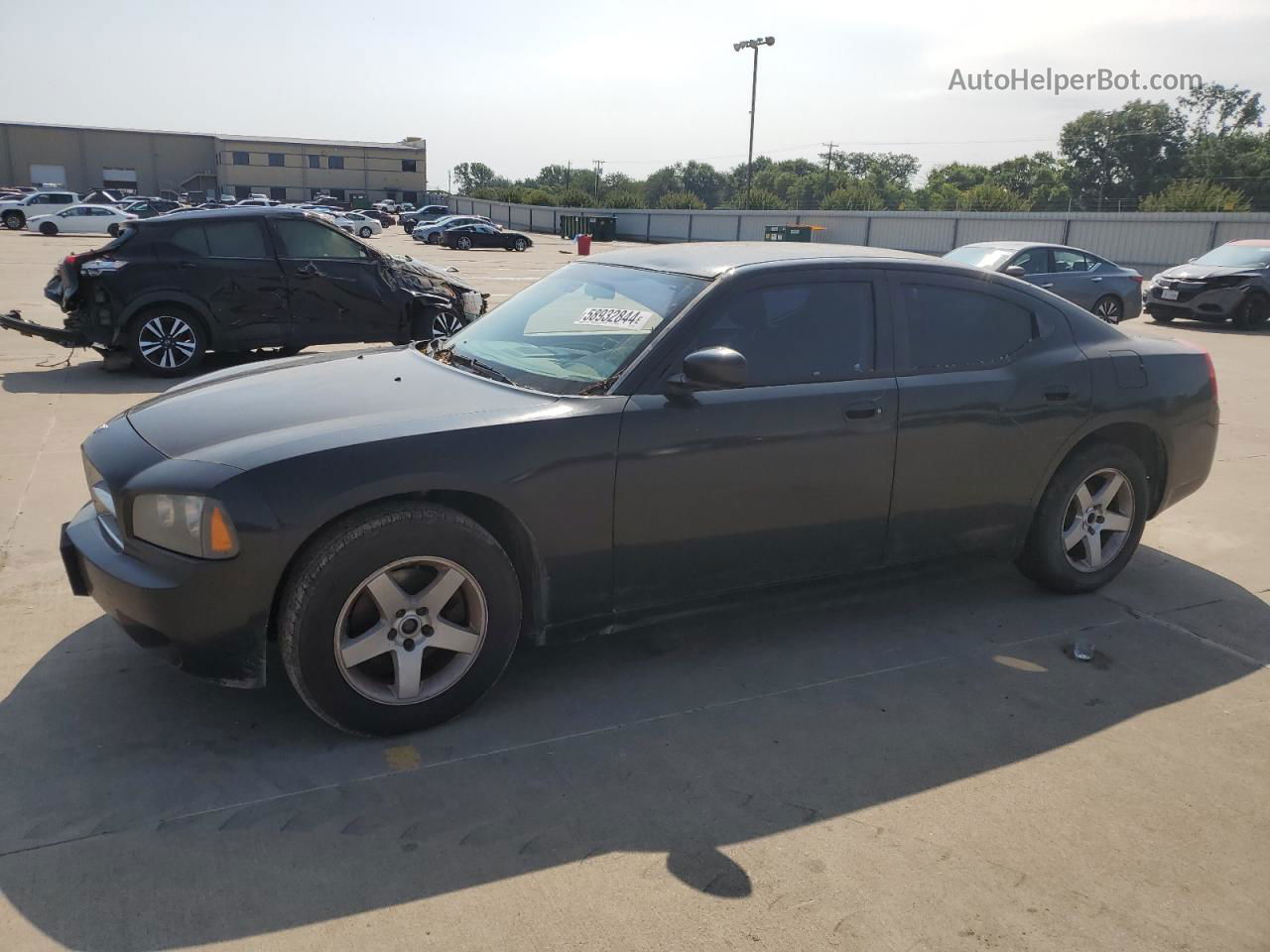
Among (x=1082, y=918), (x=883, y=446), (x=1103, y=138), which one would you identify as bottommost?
(x=1082, y=918)

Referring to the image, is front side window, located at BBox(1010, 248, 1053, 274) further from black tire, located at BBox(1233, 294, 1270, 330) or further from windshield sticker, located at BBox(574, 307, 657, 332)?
windshield sticker, located at BBox(574, 307, 657, 332)

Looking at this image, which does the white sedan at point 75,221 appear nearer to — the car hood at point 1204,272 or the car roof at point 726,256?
the car hood at point 1204,272

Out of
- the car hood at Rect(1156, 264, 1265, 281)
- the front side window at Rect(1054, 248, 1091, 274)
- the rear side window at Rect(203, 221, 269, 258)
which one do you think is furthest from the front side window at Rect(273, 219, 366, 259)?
the car hood at Rect(1156, 264, 1265, 281)

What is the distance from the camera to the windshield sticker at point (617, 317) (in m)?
3.92

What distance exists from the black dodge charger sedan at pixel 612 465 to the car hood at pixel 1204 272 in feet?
46.7

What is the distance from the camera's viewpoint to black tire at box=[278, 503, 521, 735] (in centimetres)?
311

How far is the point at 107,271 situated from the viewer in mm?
9484

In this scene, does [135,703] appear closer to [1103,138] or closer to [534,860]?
[534,860]

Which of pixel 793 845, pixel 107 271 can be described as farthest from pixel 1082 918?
pixel 107 271

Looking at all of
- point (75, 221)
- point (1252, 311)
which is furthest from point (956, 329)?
point (75, 221)

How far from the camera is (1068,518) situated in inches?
187

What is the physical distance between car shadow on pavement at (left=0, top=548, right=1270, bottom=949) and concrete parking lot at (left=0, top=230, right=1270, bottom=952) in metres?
0.01

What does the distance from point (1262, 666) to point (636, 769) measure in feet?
9.18

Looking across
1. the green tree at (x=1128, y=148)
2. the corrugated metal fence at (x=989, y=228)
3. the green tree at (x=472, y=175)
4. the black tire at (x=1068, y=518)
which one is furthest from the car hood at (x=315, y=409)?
the green tree at (x=472, y=175)
